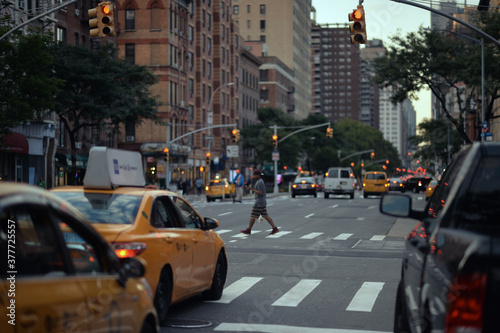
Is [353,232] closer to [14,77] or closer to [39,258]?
[14,77]

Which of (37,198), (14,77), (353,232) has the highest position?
(14,77)

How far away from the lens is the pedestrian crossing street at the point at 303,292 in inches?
431

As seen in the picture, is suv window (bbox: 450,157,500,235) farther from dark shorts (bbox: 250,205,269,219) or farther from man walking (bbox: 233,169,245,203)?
man walking (bbox: 233,169,245,203)

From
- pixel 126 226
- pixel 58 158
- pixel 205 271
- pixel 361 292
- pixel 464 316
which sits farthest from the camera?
pixel 58 158

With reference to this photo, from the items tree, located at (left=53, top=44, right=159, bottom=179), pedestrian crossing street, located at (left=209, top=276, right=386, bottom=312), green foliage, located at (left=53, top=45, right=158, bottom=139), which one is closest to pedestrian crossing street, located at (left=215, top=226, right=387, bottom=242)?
pedestrian crossing street, located at (left=209, top=276, right=386, bottom=312)

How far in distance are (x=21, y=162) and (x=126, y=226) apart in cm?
4234

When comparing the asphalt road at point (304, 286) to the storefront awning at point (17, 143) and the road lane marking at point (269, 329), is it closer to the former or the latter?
the road lane marking at point (269, 329)

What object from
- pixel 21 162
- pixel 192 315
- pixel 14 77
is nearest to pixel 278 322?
pixel 192 315

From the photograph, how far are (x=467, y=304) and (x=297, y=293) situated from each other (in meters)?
8.51

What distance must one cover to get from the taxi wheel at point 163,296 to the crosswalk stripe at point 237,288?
81.5 inches

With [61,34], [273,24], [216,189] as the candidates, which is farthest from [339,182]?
[273,24]

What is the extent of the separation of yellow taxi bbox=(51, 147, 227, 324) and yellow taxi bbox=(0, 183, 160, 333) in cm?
354

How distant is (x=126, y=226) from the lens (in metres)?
8.63

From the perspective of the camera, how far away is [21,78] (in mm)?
34062
